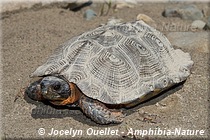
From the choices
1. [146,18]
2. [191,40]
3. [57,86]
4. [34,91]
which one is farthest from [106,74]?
[146,18]

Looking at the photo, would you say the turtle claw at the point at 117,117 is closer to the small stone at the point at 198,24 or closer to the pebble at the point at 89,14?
the small stone at the point at 198,24

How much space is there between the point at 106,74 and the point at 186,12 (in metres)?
2.46

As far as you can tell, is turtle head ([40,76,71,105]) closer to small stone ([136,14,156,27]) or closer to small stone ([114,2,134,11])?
small stone ([136,14,156,27])

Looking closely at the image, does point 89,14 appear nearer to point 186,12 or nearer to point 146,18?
point 146,18

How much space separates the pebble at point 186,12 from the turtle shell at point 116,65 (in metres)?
1.80

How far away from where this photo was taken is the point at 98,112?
3.63 meters

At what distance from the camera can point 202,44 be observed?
4840mm

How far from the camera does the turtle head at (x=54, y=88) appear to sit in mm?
3594

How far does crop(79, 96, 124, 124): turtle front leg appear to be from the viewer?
3.63m

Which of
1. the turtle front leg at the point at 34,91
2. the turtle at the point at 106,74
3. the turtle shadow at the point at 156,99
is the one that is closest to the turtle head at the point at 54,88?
the turtle at the point at 106,74

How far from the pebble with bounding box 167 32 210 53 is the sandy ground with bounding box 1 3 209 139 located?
85 mm

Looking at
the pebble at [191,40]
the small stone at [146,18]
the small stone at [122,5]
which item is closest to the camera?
the pebble at [191,40]

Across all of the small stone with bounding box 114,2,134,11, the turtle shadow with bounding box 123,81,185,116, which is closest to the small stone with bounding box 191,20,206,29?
the small stone with bounding box 114,2,134,11

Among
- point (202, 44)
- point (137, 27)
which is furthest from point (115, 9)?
point (137, 27)
